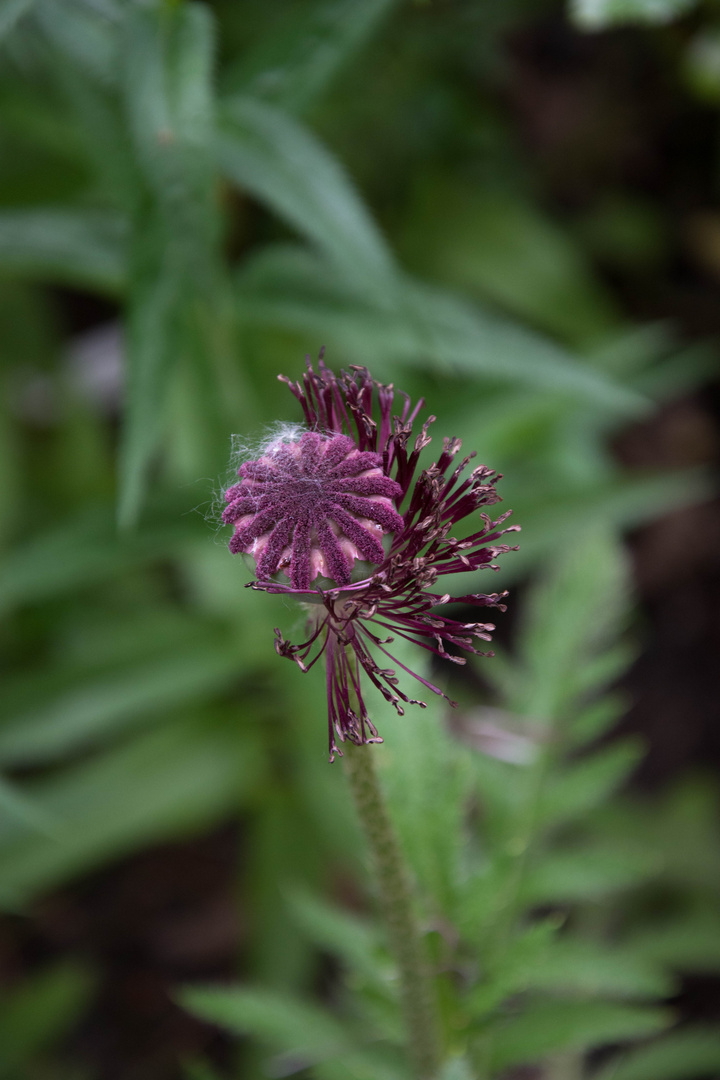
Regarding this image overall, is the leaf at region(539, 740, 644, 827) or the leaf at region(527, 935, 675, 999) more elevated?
the leaf at region(539, 740, 644, 827)

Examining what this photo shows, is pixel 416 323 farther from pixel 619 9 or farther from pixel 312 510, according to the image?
pixel 312 510

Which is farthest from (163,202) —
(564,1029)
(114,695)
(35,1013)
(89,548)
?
(35,1013)

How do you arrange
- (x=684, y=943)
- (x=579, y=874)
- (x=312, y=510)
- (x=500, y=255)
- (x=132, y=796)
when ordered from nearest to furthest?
(x=312, y=510), (x=579, y=874), (x=684, y=943), (x=132, y=796), (x=500, y=255)

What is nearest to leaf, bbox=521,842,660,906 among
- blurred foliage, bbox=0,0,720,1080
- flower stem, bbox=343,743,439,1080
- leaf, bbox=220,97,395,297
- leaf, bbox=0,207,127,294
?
blurred foliage, bbox=0,0,720,1080

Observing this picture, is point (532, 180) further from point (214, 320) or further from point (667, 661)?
point (214, 320)

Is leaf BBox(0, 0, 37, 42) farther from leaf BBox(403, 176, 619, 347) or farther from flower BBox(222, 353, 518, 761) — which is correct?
leaf BBox(403, 176, 619, 347)

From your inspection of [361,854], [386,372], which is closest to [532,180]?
[386,372]
